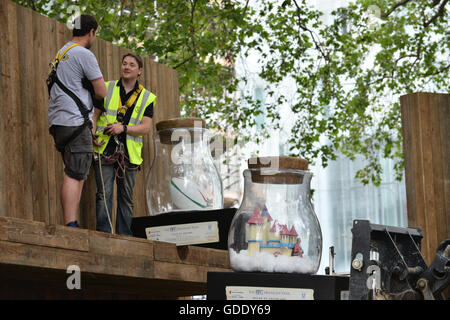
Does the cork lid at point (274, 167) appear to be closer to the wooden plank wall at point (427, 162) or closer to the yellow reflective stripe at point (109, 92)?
the yellow reflective stripe at point (109, 92)

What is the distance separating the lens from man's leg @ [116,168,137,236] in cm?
458

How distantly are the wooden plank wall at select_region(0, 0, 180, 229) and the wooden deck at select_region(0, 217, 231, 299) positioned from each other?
0.61 meters

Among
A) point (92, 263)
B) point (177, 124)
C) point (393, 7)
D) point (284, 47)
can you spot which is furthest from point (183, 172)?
point (393, 7)

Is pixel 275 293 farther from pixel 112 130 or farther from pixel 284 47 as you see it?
pixel 284 47

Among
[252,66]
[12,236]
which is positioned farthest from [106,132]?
[252,66]

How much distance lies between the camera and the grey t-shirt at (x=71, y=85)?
3811 millimetres

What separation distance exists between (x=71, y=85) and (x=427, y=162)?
301 centimetres

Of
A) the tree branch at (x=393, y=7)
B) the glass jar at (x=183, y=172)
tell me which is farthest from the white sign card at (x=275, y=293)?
the tree branch at (x=393, y=7)

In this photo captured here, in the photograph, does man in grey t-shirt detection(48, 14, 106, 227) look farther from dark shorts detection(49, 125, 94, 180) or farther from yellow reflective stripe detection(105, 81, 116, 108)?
yellow reflective stripe detection(105, 81, 116, 108)

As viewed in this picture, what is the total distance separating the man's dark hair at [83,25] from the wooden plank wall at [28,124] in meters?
0.48

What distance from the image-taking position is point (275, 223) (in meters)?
2.26

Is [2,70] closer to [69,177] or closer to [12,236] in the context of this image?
[69,177]

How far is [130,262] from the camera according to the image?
2.93 metres
